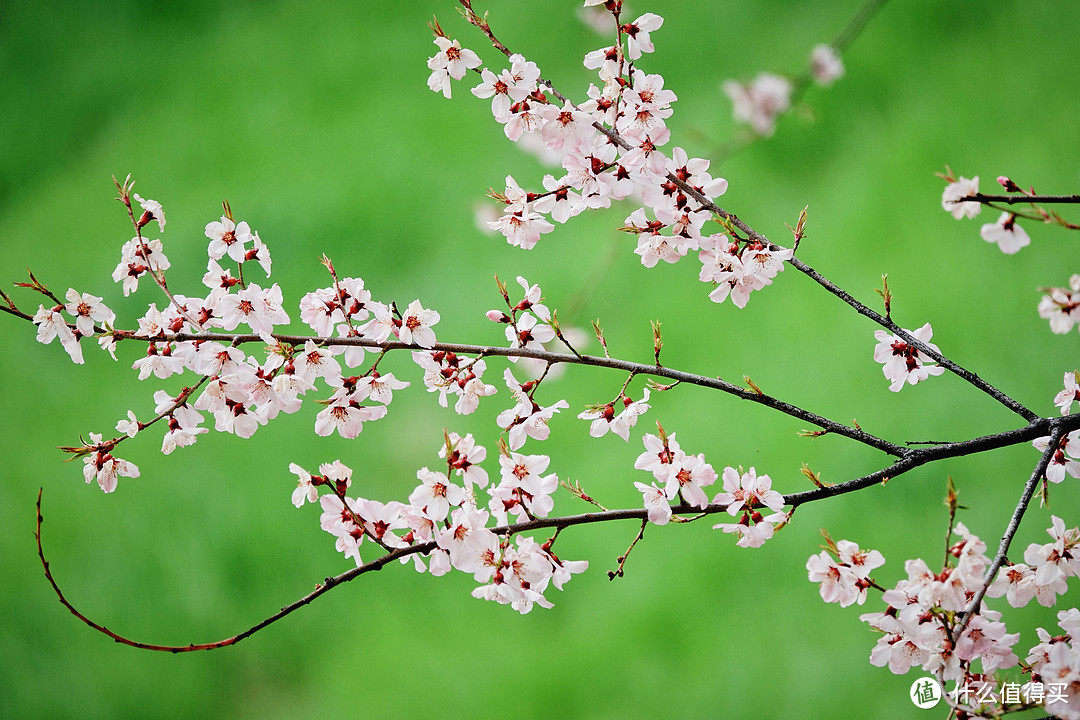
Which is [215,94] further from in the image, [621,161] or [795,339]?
[621,161]

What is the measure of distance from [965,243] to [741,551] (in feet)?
3.05

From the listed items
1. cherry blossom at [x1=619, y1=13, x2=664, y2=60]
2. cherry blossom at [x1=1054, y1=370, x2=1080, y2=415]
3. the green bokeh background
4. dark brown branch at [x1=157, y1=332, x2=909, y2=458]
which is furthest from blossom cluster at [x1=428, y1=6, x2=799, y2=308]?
the green bokeh background

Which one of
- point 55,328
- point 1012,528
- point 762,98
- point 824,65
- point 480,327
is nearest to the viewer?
point 1012,528

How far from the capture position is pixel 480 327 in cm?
195

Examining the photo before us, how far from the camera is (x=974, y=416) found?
1.64 m

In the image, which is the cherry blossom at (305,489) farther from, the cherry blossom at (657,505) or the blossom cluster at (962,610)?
the blossom cluster at (962,610)

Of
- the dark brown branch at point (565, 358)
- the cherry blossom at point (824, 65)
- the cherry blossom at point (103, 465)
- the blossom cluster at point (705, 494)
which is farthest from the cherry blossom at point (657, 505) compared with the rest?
the cherry blossom at point (824, 65)

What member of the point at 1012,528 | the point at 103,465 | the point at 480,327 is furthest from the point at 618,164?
the point at 480,327

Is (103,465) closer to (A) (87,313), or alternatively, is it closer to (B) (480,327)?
(A) (87,313)

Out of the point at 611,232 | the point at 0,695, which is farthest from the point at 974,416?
the point at 0,695

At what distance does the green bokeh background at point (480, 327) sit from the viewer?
60.9 inches

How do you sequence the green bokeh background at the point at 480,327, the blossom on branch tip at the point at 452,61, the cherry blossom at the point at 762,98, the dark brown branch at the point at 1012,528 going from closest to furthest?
the dark brown branch at the point at 1012,528 < the blossom on branch tip at the point at 452,61 < the green bokeh background at the point at 480,327 < the cherry blossom at the point at 762,98

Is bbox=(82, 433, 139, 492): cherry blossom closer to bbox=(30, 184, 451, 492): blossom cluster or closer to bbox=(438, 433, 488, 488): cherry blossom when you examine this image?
bbox=(30, 184, 451, 492): blossom cluster

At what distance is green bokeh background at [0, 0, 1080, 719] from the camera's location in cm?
155
